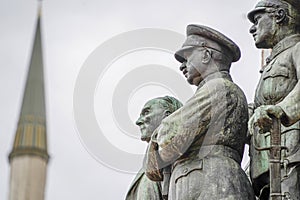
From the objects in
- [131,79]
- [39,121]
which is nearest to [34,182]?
[39,121]

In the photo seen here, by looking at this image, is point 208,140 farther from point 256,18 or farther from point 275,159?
point 256,18

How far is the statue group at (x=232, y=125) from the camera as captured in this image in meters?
12.1

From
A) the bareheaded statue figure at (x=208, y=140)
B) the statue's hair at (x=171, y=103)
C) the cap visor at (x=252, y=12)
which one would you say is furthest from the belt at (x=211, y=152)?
the statue's hair at (x=171, y=103)

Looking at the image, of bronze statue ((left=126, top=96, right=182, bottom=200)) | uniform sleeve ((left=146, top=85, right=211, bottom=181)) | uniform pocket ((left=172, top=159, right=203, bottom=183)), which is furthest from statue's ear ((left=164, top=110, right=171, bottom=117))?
uniform pocket ((left=172, top=159, right=203, bottom=183))

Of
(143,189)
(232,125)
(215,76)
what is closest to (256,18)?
(215,76)

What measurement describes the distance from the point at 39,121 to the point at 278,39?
68412mm

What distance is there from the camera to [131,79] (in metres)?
14.7

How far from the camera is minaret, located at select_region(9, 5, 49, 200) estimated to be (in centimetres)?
7025

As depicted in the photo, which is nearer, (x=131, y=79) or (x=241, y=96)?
(x=241, y=96)

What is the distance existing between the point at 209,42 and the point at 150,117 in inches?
57.3

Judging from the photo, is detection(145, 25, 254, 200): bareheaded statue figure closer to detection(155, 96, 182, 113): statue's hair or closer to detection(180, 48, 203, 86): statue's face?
detection(180, 48, 203, 86): statue's face

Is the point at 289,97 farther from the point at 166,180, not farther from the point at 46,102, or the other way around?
the point at 46,102

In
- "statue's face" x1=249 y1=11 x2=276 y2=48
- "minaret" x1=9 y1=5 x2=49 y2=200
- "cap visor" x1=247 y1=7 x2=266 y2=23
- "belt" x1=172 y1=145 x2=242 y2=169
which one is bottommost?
"belt" x1=172 y1=145 x2=242 y2=169

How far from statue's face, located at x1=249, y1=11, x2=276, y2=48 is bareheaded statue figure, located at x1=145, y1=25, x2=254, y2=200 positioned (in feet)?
0.86
